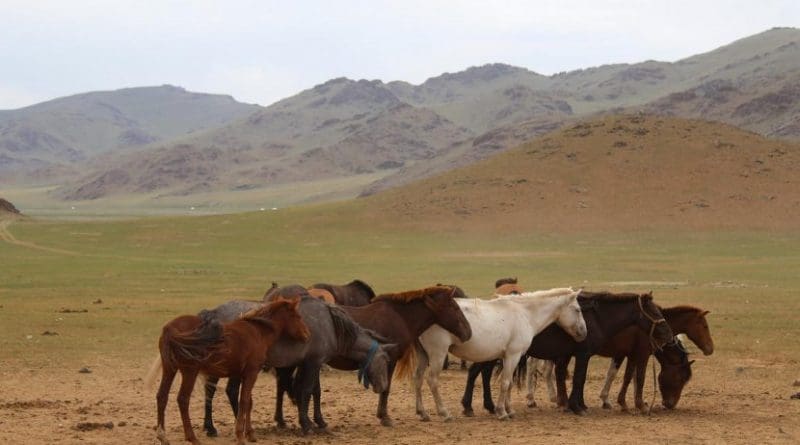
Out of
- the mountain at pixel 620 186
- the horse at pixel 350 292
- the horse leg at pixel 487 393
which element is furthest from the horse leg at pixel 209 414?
the mountain at pixel 620 186

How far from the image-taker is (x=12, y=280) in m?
36.6

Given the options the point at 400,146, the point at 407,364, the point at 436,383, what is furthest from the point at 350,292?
the point at 400,146

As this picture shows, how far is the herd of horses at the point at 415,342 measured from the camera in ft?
35.3

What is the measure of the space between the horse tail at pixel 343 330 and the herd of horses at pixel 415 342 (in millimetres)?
14

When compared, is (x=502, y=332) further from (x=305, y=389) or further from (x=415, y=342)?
(x=305, y=389)

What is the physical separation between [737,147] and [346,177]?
84.6 metres

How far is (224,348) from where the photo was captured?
10625 millimetres

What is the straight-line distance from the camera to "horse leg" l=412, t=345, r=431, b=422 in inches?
503

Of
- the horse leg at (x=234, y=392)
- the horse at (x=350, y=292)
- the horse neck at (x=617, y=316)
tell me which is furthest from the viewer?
the horse at (x=350, y=292)

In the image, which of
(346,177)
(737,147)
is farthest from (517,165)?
(346,177)

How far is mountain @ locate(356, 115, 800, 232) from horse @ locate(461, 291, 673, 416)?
4693cm

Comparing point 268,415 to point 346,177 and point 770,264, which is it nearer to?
point 770,264

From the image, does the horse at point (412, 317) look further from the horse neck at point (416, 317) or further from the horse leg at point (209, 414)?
the horse leg at point (209, 414)

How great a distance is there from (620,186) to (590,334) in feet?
183
